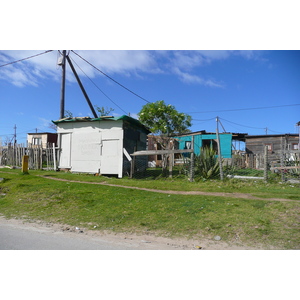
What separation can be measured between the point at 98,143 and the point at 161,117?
18.3 ft

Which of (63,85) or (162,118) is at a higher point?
(63,85)

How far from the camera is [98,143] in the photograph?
14.3 meters

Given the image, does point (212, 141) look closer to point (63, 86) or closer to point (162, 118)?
point (162, 118)

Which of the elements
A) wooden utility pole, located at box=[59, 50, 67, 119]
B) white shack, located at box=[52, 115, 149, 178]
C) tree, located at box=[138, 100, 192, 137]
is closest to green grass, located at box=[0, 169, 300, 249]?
white shack, located at box=[52, 115, 149, 178]

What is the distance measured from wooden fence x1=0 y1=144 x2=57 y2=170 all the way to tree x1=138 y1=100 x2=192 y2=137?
6.62 m

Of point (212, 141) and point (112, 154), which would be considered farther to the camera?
point (212, 141)

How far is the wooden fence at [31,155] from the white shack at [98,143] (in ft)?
3.10

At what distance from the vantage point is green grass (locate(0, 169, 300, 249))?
5.21 meters

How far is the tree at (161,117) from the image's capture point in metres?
17.6

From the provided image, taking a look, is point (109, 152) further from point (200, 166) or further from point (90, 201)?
point (90, 201)

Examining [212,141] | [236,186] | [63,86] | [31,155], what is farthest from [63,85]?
[236,186]

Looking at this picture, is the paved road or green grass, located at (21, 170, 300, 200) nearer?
the paved road

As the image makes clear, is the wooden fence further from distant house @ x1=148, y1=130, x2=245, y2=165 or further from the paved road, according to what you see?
the paved road

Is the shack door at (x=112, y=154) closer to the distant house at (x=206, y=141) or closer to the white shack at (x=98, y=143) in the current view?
the white shack at (x=98, y=143)
